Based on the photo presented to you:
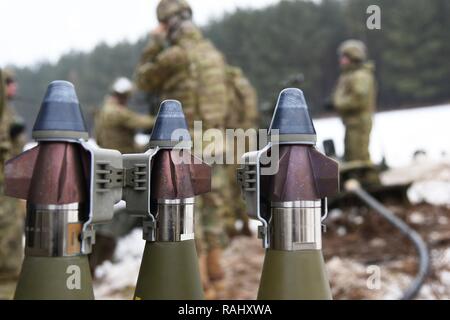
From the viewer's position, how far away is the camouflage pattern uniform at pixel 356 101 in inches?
224

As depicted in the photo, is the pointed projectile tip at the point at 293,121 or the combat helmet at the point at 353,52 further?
the combat helmet at the point at 353,52

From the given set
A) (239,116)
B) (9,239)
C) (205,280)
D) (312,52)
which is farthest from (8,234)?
(312,52)

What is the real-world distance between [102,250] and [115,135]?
3.14 feet

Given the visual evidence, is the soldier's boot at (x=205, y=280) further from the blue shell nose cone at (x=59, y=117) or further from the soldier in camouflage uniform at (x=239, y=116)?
the soldier in camouflage uniform at (x=239, y=116)

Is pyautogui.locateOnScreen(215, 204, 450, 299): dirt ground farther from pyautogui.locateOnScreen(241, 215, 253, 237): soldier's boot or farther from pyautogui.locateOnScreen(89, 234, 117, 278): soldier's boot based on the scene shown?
pyautogui.locateOnScreen(89, 234, 117, 278): soldier's boot

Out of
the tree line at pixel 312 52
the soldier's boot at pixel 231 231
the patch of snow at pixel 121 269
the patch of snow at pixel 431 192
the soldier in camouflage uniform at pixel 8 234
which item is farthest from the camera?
the tree line at pixel 312 52

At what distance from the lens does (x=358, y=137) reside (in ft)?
19.2

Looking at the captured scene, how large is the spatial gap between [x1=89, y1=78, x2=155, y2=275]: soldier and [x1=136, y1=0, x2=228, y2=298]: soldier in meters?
0.90

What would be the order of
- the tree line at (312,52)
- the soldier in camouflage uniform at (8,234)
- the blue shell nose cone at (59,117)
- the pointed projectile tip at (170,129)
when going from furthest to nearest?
the tree line at (312,52) < the soldier in camouflage uniform at (8,234) < the pointed projectile tip at (170,129) < the blue shell nose cone at (59,117)

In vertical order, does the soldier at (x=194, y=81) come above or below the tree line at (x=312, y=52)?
below

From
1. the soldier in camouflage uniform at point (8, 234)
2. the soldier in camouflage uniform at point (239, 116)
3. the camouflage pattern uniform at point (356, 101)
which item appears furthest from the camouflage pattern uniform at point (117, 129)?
the camouflage pattern uniform at point (356, 101)

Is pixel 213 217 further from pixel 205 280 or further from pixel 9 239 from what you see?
pixel 9 239

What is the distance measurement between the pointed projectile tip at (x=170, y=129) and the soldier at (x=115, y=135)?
2.61 meters
